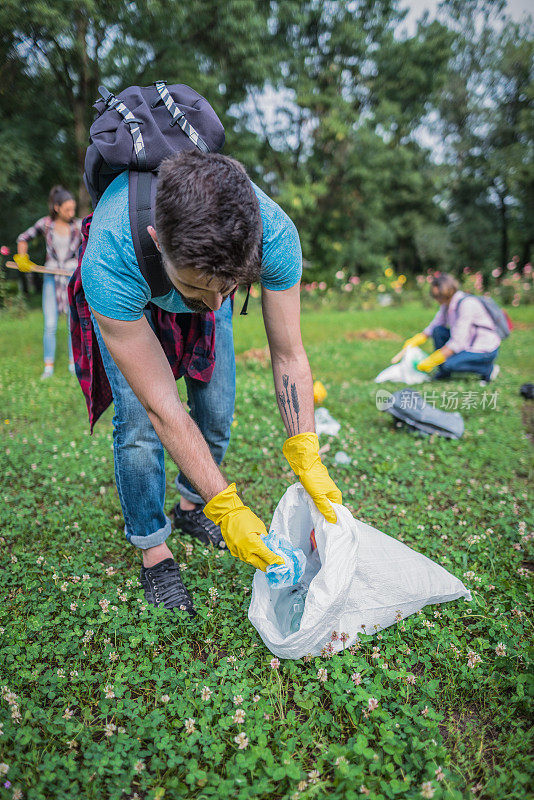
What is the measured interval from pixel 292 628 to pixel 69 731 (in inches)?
30.6

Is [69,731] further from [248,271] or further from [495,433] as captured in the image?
[495,433]

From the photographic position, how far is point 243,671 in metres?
1.68

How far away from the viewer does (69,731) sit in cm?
144

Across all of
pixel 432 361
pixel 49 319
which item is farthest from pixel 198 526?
pixel 49 319

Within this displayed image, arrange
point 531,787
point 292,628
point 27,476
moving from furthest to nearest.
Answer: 1. point 27,476
2. point 292,628
3. point 531,787

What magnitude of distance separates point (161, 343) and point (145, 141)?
2.27 feet

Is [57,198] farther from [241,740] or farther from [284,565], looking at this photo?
[241,740]

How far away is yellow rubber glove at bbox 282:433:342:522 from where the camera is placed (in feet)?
6.07

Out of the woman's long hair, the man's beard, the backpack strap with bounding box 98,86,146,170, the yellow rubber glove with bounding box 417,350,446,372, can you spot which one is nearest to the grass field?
the man's beard

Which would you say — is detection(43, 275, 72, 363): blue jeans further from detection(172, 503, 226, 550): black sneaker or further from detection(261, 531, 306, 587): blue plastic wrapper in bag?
detection(261, 531, 306, 587): blue plastic wrapper in bag

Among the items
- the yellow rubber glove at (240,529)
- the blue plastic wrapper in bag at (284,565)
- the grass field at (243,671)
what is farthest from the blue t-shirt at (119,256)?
the grass field at (243,671)

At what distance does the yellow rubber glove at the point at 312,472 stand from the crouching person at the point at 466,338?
3648 mm

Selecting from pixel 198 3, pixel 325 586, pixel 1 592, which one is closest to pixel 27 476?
pixel 1 592

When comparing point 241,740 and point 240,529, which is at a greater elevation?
point 240,529
